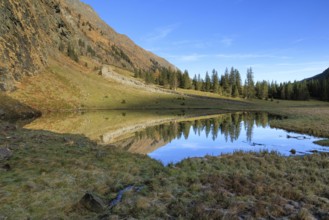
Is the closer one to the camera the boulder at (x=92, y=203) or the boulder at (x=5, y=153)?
the boulder at (x=92, y=203)

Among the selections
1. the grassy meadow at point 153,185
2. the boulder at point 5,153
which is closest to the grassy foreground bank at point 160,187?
the grassy meadow at point 153,185

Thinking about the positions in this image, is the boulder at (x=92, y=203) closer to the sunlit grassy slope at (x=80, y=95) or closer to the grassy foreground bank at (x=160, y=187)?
the grassy foreground bank at (x=160, y=187)

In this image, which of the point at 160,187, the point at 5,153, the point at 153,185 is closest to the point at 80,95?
the point at 5,153

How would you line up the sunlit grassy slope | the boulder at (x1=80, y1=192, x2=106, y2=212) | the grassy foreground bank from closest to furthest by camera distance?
1. the grassy foreground bank
2. the boulder at (x1=80, y1=192, x2=106, y2=212)
3. the sunlit grassy slope

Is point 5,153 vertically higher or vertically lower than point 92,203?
higher

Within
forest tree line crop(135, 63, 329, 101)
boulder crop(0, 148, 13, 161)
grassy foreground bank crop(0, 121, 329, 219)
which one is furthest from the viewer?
forest tree line crop(135, 63, 329, 101)

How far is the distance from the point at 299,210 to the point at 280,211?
695 millimetres

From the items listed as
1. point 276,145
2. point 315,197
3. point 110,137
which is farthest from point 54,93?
point 315,197

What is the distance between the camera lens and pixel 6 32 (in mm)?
64312

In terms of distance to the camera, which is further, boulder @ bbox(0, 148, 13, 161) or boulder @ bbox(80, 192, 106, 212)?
boulder @ bbox(0, 148, 13, 161)

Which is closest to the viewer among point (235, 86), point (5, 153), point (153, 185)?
point (153, 185)

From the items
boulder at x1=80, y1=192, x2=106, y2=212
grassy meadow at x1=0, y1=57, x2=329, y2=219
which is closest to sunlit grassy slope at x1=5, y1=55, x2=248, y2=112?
grassy meadow at x1=0, y1=57, x2=329, y2=219

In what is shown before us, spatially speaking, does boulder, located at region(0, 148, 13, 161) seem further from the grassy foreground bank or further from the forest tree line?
the forest tree line

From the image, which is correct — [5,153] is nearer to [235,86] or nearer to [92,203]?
[92,203]
